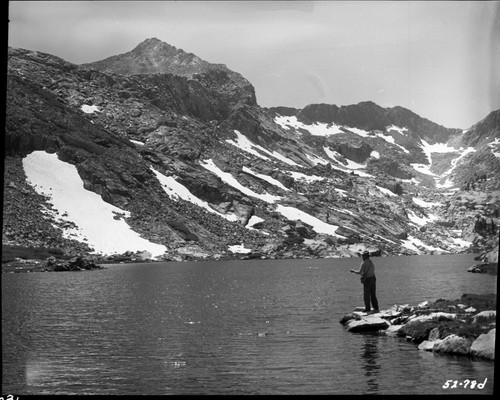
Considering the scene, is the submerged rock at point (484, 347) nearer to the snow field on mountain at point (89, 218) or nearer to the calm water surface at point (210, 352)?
the calm water surface at point (210, 352)

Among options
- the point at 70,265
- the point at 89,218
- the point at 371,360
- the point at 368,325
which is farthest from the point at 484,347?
the point at 89,218

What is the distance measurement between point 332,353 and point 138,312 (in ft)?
86.7

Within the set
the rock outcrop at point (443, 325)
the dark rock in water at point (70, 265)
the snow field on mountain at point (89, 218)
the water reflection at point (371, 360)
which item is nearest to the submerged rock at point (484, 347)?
the rock outcrop at point (443, 325)

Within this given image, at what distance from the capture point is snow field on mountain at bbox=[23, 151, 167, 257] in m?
179

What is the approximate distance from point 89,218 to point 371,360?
16969cm

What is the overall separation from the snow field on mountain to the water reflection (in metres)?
146

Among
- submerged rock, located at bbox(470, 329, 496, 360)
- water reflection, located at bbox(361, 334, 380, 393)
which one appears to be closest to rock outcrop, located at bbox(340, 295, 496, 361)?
submerged rock, located at bbox(470, 329, 496, 360)

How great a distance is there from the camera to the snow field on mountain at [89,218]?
178875mm

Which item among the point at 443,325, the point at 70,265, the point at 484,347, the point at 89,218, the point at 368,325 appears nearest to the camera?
the point at 484,347

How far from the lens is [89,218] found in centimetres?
18938

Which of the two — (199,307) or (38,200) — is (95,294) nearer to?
(199,307)

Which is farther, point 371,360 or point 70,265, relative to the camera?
point 70,265

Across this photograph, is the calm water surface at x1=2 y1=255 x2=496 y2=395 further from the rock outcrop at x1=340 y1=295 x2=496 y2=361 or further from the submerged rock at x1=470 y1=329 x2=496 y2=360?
the rock outcrop at x1=340 y1=295 x2=496 y2=361

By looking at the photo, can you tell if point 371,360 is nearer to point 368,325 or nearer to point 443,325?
point 443,325
